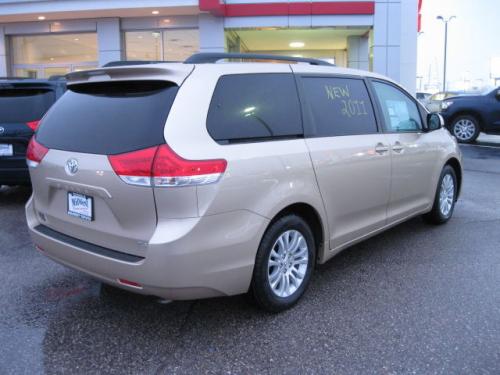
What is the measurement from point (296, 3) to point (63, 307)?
13.7 meters

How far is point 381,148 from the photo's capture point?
4219 millimetres

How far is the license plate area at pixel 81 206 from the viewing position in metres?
2.99

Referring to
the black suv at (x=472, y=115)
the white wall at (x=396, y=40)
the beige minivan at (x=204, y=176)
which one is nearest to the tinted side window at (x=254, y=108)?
the beige minivan at (x=204, y=176)

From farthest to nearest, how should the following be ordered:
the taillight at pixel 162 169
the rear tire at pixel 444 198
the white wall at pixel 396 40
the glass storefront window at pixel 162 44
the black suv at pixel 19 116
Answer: the glass storefront window at pixel 162 44, the white wall at pixel 396 40, the black suv at pixel 19 116, the rear tire at pixel 444 198, the taillight at pixel 162 169

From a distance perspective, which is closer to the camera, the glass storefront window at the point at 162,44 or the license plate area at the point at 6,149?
the license plate area at the point at 6,149

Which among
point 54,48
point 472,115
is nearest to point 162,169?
point 472,115

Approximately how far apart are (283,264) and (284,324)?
40 centimetres

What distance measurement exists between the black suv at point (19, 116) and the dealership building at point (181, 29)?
9.12m

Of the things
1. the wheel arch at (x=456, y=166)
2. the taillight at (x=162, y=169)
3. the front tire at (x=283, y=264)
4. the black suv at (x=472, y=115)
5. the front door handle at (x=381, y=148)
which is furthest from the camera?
the black suv at (x=472, y=115)

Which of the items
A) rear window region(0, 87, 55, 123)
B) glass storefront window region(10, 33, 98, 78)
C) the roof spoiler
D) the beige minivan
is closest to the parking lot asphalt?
the beige minivan

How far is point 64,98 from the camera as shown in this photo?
3.54 m

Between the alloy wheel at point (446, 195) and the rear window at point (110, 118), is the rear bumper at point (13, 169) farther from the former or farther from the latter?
the alloy wheel at point (446, 195)

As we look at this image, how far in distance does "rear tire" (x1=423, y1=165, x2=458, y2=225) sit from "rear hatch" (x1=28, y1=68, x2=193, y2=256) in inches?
142

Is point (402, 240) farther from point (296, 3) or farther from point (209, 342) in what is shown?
point (296, 3)
